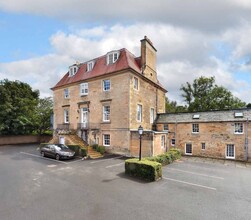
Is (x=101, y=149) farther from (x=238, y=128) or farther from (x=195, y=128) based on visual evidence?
(x=238, y=128)

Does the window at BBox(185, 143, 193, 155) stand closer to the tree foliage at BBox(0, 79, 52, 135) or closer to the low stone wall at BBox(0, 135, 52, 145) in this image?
the tree foliage at BBox(0, 79, 52, 135)

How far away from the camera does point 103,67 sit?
966 inches

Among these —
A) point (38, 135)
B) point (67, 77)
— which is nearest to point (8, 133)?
point (38, 135)

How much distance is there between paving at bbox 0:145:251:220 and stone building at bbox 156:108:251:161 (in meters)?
9.21

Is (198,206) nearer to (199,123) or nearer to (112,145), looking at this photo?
(112,145)

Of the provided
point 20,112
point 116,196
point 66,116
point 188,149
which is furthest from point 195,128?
point 20,112

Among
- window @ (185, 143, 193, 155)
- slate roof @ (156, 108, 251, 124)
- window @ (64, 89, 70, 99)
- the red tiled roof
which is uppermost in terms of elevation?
the red tiled roof

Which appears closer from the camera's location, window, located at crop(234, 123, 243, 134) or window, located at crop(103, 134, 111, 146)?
window, located at crop(234, 123, 243, 134)

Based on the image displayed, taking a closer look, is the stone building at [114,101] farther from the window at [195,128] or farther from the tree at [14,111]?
the tree at [14,111]

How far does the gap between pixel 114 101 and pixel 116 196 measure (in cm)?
1435

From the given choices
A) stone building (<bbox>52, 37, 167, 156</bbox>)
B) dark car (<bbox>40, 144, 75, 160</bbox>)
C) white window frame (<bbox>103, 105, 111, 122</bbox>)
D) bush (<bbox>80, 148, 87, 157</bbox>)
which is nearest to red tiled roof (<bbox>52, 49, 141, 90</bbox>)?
stone building (<bbox>52, 37, 167, 156</bbox>)

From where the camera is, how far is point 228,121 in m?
22.4

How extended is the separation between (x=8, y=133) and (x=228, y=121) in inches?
1380

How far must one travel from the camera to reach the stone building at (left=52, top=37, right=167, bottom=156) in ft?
69.8
